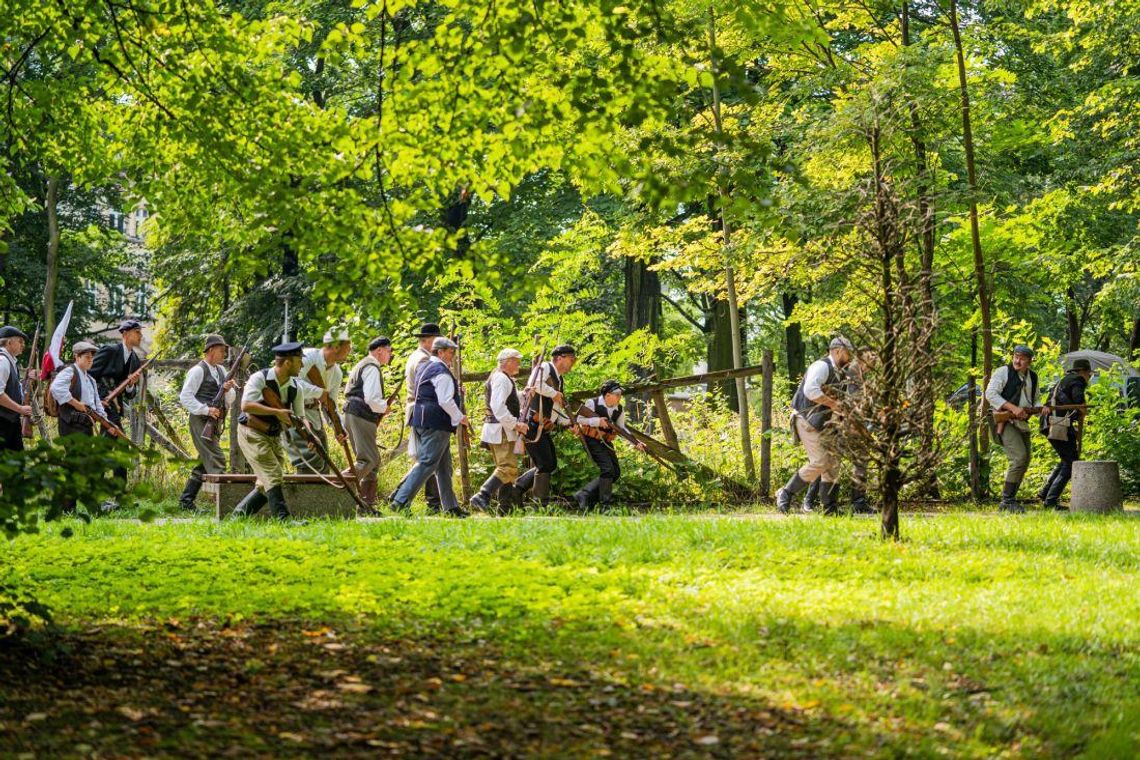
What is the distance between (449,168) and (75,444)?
3918mm

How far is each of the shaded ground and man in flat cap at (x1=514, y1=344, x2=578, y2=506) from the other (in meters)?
8.90

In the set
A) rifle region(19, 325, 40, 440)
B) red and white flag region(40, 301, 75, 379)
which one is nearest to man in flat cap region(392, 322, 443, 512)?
red and white flag region(40, 301, 75, 379)

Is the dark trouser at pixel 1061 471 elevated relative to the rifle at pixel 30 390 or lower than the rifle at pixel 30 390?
lower

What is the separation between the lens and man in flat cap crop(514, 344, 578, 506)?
1650 cm

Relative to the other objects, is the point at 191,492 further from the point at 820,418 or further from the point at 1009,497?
the point at 1009,497

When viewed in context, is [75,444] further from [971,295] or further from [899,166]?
[971,295]

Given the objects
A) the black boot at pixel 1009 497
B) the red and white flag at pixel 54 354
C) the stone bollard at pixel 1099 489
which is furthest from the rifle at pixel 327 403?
the stone bollard at pixel 1099 489

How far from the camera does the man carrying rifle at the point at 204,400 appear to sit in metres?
16.0

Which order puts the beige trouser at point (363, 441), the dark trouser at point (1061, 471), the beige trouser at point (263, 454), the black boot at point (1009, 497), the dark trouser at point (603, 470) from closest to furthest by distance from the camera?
the beige trouser at point (263, 454) → the beige trouser at point (363, 441) → the black boot at point (1009, 497) → the dark trouser at point (603, 470) → the dark trouser at point (1061, 471)

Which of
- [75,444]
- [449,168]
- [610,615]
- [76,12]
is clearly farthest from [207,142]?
[610,615]

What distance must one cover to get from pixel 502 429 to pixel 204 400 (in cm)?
357

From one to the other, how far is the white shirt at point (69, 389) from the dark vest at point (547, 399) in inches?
198

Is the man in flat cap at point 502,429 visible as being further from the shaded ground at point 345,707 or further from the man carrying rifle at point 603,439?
the shaded ground at point 345,707

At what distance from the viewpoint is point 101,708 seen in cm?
611
